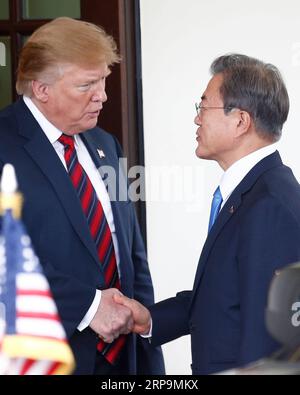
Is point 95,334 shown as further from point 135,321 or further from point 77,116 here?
point 77,116

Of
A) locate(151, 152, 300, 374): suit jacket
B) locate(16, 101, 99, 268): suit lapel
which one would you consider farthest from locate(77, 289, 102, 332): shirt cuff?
locate(151, 152, 300, 374): suit jacket

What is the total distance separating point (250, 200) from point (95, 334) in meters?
0.71

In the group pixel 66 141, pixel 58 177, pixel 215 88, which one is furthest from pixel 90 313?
pixel 215 88

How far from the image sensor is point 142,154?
12.0ft

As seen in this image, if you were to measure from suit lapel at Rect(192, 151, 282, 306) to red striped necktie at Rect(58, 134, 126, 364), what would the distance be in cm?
46

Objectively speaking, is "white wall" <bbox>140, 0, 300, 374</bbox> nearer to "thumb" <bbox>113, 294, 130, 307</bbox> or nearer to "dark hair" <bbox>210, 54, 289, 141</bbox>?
"thumb" <bbox>113, 294, 130, 307</bbox>

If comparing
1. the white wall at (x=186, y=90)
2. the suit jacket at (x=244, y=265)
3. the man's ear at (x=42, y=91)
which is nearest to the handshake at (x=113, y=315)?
the suit jacket at (x=244, y=265)

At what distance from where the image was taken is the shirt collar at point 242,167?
7.69 feet

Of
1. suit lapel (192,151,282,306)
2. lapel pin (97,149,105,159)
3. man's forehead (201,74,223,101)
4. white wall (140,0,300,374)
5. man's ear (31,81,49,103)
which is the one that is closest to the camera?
suit lapel (192,151,282,306)

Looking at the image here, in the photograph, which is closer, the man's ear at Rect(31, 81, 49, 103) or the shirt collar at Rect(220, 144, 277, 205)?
the shirt collar at Rect(220, 144, 277, 205)

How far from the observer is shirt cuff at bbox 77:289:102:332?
2.57 metres
